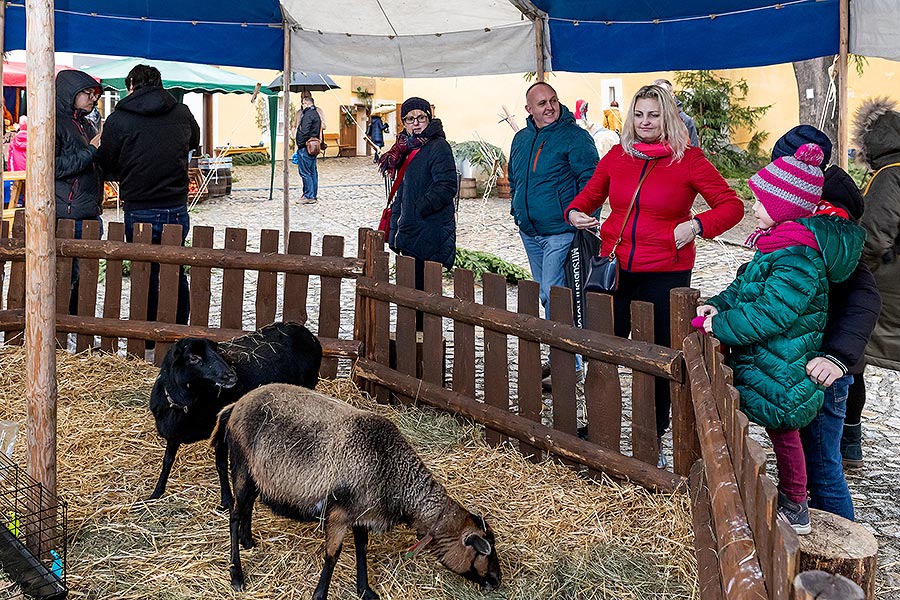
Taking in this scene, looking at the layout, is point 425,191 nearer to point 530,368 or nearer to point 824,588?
point 530,368

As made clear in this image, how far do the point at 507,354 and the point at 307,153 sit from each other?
1563 cm

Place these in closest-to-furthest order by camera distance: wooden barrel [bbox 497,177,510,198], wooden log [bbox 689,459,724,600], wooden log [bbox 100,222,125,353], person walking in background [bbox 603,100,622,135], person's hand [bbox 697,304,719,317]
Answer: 1. wooden log [bbox 689,459,724,600]
2. person's hand [bbox 697,304,719,317]
3. wooden log [bbox 100,222,125,353]
4. person walking in background [bbox 603,100,622,135]
5. wooden barrel [bbox 497,177,510,198]

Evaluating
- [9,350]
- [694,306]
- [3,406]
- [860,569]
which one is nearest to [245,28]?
[9,350]

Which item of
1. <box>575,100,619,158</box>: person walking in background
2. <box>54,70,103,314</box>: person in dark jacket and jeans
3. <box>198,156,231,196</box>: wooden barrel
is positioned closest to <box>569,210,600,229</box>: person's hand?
<box>54,70,103,314</box>: person in dark jacket and jeans

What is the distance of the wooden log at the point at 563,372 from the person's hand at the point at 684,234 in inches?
25.2

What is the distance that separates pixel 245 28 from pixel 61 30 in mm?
1604

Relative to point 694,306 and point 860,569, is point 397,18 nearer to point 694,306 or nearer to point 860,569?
point 694,306

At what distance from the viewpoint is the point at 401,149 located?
6691 millimetres

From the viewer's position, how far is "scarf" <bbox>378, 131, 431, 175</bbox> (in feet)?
21.7

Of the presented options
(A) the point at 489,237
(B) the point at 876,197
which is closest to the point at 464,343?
(B) the point at 876,197

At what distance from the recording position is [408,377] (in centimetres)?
579

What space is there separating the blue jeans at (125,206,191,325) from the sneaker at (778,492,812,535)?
15.2ft

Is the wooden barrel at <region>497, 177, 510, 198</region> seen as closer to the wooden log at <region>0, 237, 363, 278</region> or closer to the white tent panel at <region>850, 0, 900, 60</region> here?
the white tent panel at <region>850, 0, 900, 60</region>

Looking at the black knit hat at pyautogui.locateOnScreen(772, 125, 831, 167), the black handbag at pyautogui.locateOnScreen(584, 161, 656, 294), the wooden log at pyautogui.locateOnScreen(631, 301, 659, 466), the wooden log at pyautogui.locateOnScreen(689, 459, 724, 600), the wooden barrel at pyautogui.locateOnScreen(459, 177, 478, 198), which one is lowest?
the wooden log at pyautogui.locateOnScreen(689, 459, 724, 600)
